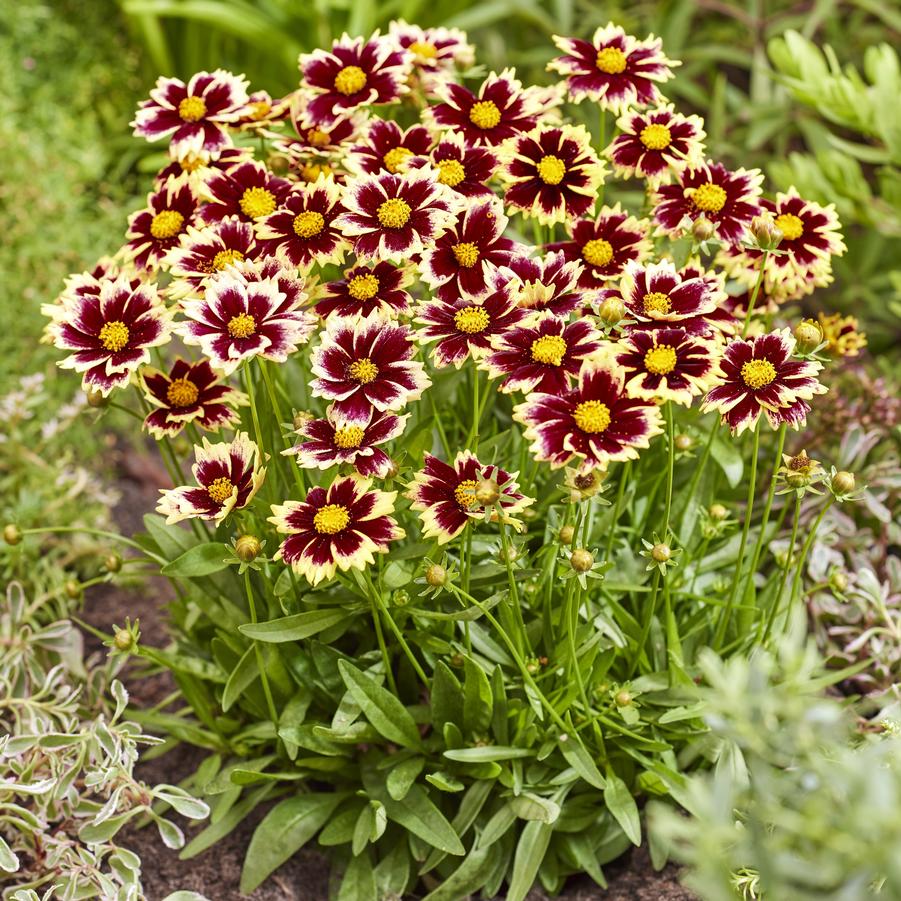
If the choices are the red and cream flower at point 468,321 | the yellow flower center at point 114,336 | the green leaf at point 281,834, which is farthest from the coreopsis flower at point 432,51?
the green leaf at point 281,834

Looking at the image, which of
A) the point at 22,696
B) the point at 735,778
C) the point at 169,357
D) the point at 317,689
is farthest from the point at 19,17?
the point at 735,778

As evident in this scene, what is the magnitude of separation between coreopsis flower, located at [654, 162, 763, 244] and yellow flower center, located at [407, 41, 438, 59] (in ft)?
1.26

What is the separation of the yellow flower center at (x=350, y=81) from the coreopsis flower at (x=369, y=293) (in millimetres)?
279

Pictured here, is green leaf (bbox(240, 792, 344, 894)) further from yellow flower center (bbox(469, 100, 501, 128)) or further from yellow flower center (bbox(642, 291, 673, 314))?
yellow flower center (bbox(469, 100, 501, 128))

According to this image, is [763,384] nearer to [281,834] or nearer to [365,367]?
[365,367]

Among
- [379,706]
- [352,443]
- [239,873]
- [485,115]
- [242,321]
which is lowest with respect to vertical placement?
[239,873]

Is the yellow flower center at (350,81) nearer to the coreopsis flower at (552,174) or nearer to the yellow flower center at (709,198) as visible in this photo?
the coreopsis flower at (552,174)

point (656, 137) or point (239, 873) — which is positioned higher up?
point (656, 137)

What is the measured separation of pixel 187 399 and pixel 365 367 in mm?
269

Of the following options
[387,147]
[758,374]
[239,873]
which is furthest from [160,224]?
[239,873]

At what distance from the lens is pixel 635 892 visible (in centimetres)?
132

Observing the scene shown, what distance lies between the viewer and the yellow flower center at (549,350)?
1000 millimetres

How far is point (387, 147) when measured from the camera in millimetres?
1254

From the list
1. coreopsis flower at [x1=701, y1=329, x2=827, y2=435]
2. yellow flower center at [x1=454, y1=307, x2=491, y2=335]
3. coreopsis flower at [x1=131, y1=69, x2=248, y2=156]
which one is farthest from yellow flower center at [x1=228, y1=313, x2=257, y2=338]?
coreopsis flower at [x1=701, y1=329, x2=827, y2=435]
